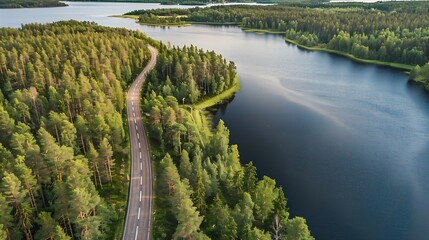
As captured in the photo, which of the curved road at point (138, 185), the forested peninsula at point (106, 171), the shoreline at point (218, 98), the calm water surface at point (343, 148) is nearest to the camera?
the forested peninsula at point (106, 171)

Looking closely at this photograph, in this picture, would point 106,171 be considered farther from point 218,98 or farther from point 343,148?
point 218,98

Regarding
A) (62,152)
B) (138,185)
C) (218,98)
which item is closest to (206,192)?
(138,185)

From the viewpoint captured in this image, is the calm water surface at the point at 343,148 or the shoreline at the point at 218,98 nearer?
the calm water surface at the point at 343,148

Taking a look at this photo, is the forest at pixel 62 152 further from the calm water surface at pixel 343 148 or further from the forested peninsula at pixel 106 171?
the calm water surface at pixel 343 148

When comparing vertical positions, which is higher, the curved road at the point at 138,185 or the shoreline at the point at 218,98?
the shoreline at the point at 218,98

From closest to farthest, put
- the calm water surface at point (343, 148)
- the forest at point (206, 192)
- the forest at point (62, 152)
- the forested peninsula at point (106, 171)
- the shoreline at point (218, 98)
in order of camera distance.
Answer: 1. the forest at point (62, 152)
2. the forested peninsula at point (106, 171)
3. the forest at point (206, 192)
4. the calm water surface at point (343, 148)
5. the shoreline at point (218, 98)

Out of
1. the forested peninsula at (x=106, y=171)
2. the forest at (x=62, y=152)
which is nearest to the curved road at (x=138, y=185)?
the forested peninsula at (x=106, y=171)

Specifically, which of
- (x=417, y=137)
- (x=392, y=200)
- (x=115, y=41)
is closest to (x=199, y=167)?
(x=392, y=200)
